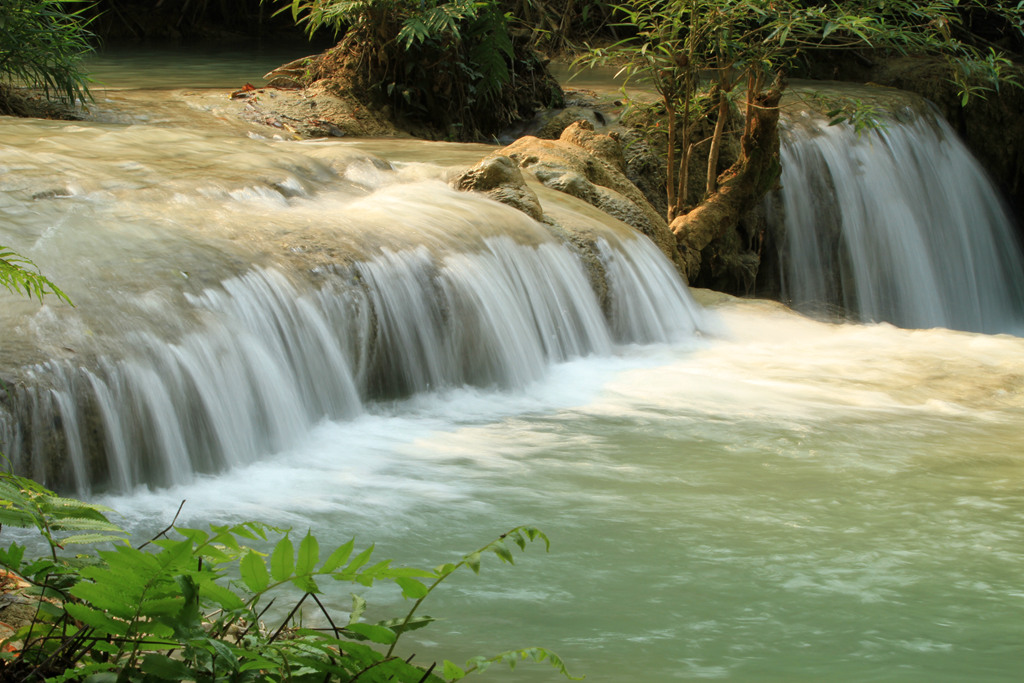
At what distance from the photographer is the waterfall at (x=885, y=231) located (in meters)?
9.41

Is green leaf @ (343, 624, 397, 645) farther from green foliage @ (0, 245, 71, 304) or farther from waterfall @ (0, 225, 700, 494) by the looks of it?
waterfall @ (0, 225, 700, 494)

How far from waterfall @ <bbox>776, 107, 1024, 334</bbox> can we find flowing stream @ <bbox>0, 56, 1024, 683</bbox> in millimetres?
3000

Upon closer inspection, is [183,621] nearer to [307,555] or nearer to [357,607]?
[307,555]

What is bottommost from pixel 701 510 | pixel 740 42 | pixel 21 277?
pixel 701 510

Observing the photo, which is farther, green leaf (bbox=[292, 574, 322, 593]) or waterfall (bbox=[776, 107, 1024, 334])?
waterfall (bbox=[776, 107, 1024, 334])

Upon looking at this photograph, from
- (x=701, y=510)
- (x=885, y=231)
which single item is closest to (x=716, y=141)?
(x=885, y=231)

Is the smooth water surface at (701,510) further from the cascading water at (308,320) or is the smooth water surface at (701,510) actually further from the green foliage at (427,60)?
the green foliage at (427,60)

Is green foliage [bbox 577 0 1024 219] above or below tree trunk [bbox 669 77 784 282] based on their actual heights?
above

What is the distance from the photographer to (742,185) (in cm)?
848

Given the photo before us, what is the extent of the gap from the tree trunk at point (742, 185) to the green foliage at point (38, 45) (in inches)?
187

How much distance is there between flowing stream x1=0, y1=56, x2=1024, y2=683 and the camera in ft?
8.54

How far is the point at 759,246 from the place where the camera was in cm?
933

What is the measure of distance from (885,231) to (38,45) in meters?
7.35

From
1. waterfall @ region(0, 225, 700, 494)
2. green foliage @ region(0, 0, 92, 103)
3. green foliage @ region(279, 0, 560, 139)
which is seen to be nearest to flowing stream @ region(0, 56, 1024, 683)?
waterfall @ region(0, 225, 700, 494)
